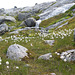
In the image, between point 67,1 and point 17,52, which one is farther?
point 67,1

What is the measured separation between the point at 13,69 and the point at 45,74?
169cm

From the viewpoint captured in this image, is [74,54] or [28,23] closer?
[74,54]

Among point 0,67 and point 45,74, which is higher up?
point 0,67

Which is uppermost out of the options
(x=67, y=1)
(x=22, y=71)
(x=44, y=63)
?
(x=67, y=1)

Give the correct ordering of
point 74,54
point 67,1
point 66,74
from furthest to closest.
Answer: point 67,1 < point 74,54 < point 66,74

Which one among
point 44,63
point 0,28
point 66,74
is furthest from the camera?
point 0,28

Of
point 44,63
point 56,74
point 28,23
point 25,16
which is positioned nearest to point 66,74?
point 56,74

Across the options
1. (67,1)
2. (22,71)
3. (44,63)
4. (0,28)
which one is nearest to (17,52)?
(44,63)

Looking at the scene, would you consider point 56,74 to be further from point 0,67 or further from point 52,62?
point 0,67

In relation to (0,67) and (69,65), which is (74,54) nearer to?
(69,65)

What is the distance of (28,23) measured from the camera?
1967 inches

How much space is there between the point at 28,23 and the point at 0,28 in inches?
556

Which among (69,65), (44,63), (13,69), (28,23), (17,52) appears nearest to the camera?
(13,69)

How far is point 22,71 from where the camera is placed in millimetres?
5215
